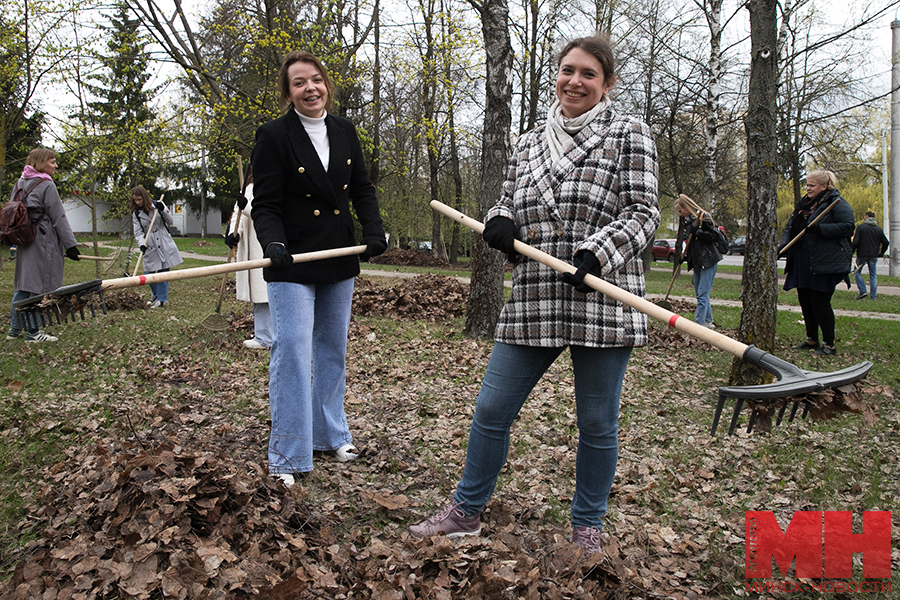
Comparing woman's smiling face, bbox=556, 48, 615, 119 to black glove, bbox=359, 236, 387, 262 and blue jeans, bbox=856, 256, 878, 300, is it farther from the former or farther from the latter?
blue jeans, bbox=856, 256, 878, 300

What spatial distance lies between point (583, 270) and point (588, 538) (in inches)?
46.8

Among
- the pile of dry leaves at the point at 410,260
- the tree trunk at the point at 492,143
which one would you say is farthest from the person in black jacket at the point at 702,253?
the pile of dry leaves at the point at 410,260

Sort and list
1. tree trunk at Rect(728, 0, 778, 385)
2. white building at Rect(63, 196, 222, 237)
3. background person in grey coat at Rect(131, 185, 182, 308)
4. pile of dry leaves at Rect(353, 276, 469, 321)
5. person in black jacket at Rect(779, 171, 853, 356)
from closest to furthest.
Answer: tree trunk at Rect(728, 0, 778, 385) < person in black jacket at Rect(779, 171, 853, 356) < pile of dry leaves at Rect(353, 276, 469, 321) < background person in grey coat at Rect(131, 185, 182, 308) < white building at Rect(63, 196, 222, 237)

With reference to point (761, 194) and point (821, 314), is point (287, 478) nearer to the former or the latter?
point (761, 194)

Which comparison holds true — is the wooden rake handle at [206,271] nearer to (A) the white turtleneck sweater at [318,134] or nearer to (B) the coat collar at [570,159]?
(A) the white turtleneck sweater at [318,134]

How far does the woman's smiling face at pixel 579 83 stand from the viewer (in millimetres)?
2680

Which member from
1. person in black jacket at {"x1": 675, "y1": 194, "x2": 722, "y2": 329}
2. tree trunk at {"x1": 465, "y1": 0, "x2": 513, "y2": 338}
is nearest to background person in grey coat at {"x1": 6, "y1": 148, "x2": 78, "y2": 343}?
tree trunk at {"x1": 465, "y1": 0, "x2": 513, "y2": 338}

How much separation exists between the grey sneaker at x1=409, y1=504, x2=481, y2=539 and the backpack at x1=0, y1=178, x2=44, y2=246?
6.19m

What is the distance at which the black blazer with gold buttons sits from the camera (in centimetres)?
341

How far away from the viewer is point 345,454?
3.93m

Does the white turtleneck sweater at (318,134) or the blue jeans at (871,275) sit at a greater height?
the white turtleneck sweater at (318,134)

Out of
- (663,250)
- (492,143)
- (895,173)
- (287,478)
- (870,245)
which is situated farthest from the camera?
(663,250)

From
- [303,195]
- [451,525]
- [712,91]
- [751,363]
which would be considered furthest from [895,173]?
[451,525]

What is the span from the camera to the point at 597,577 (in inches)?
101
